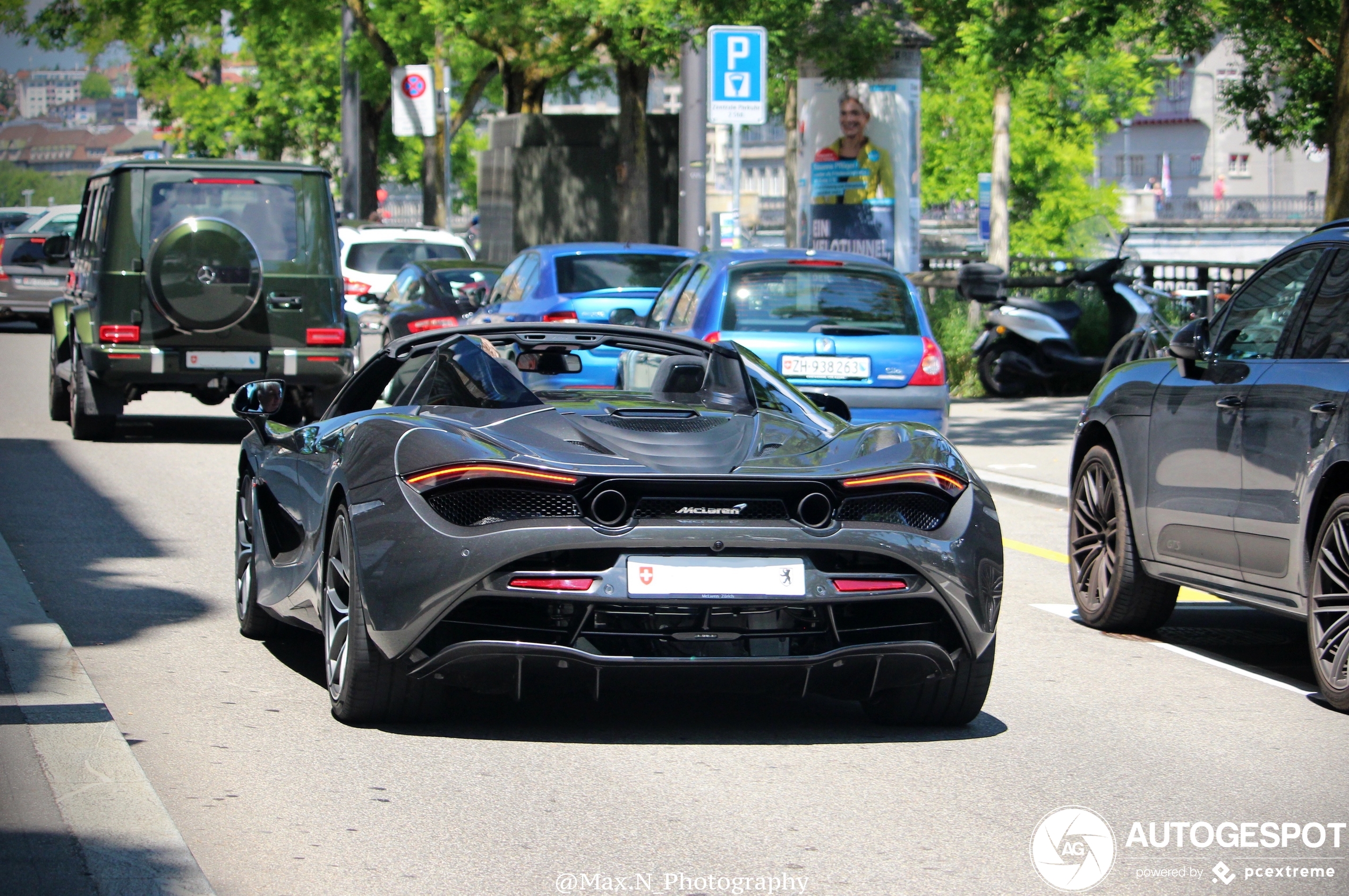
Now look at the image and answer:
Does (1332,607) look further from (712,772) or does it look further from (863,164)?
(863,164)

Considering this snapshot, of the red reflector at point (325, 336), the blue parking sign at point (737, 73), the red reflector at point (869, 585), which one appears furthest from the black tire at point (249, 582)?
the blue parking sign at point (737, 73)

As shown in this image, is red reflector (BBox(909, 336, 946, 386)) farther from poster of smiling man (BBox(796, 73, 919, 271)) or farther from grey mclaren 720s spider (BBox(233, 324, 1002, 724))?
poster of smiling man (BBox(796, 73, 919, 271))

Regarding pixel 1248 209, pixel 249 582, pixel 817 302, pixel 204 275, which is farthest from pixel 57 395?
pixel 1248 209

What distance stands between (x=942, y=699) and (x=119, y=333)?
10.8m

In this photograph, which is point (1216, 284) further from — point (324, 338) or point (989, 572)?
point (989, 572)

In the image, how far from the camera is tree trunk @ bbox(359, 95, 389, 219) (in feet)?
139

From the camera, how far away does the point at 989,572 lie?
576cm

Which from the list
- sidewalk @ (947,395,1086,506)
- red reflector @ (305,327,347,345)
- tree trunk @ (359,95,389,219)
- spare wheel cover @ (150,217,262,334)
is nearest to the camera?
sidewalk @ (947,395,1086,506)

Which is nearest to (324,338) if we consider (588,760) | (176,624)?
(176,624)

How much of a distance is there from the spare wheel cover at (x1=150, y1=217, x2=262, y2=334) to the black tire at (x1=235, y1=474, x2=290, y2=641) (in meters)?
7.29

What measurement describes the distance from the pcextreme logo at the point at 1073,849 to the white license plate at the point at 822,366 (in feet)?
24.9

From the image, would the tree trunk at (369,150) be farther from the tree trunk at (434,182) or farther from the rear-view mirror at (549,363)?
the rear-view mirror at (549,363)

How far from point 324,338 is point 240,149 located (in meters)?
56.2

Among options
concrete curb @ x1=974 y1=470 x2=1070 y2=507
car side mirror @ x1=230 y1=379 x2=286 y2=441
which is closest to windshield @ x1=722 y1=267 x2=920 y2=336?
concrete curb @ x1=974 y1=470 x2=1070 y2=507
